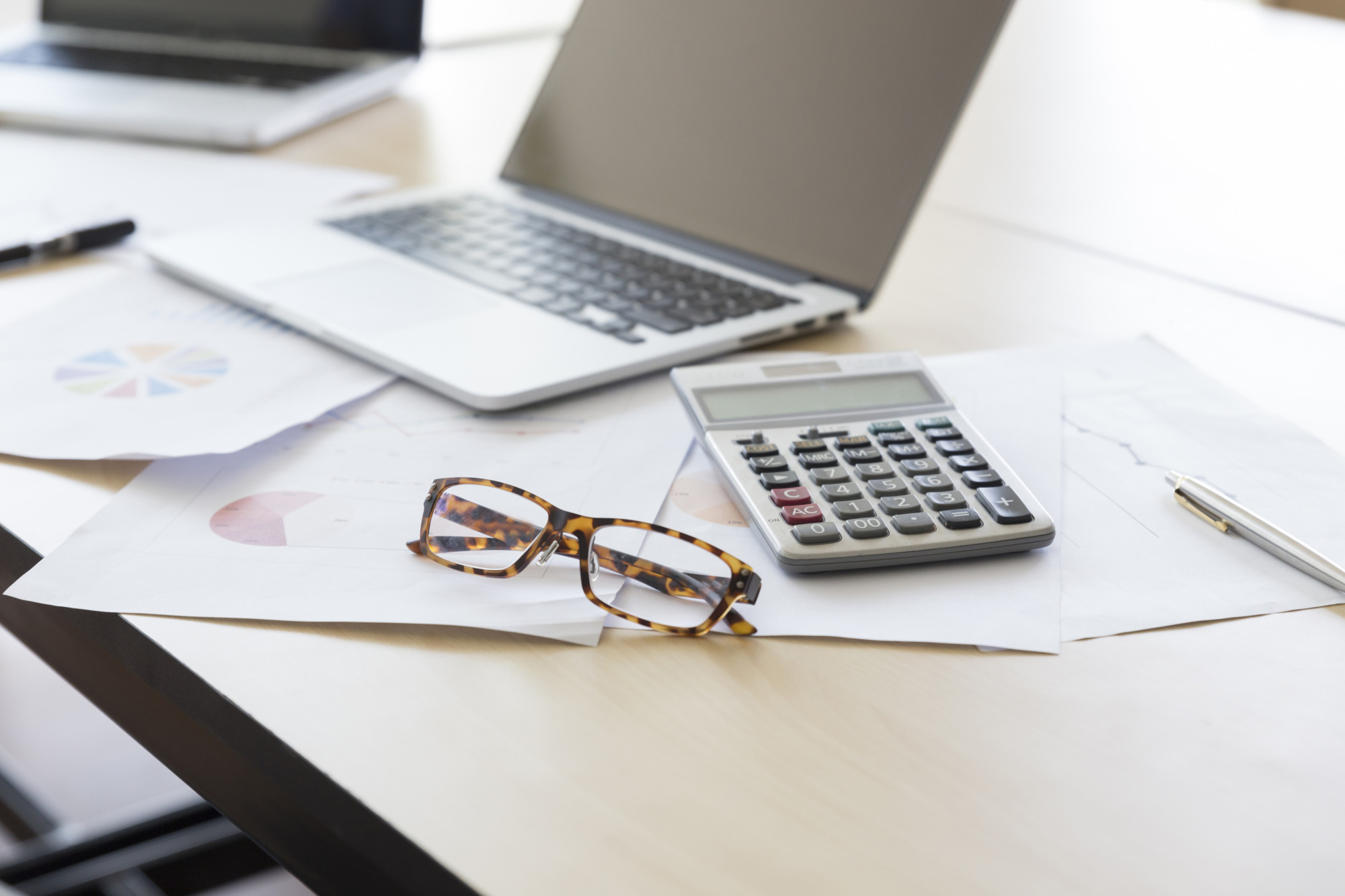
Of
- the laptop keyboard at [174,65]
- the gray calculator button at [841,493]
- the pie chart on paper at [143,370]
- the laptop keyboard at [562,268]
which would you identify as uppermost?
the laptop keyboard at [174,65]

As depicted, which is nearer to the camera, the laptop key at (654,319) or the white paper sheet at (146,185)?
the laptop key at (654,319)

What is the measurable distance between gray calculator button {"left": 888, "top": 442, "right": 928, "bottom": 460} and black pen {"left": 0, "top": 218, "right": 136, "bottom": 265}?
2.00 ft

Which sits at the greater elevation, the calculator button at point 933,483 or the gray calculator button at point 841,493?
the calculator button at point 933,483

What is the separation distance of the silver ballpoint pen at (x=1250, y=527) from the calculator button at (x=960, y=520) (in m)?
0.11

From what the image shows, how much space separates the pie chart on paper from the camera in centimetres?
56

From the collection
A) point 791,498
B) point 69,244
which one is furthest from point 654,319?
point 69,244

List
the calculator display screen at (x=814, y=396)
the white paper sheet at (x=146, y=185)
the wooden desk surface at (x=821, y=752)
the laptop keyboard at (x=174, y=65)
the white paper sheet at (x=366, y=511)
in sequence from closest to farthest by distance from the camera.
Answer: the wooden desk surface at (x=821, y=752), the white paper sheet at (x=366, y=511), the calculator display screen at (x=814, y=396), the white paper sheet at (x=146, y=185), the laptop keyboard at (x=174, y=65)

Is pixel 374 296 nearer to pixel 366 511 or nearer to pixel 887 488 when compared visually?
pixel 366 511

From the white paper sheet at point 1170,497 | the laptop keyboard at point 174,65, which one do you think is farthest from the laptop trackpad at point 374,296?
the laptop keyboard at point 174,65

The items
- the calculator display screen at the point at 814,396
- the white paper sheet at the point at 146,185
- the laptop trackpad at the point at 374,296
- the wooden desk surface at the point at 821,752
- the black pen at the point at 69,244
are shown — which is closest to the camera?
the wooden desk surface at the point at 821,752

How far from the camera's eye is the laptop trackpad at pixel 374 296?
618 mm

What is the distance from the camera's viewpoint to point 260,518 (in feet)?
1.51

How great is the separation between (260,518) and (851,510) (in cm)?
26

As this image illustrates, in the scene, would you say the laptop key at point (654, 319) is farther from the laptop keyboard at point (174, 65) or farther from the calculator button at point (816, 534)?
the laptop keyboard at point (174, 65)
